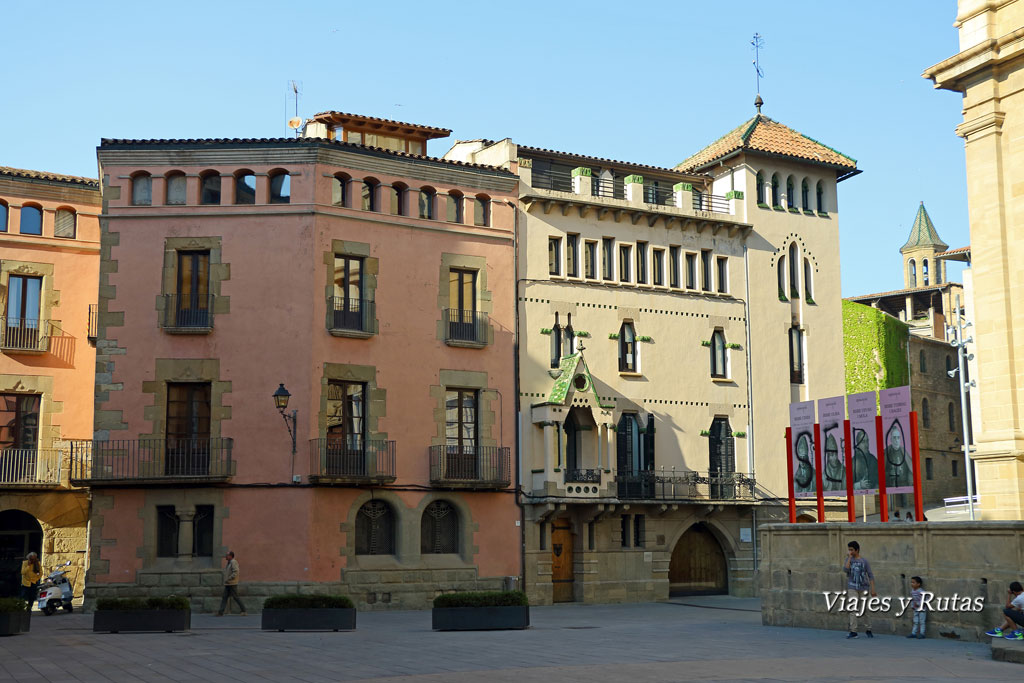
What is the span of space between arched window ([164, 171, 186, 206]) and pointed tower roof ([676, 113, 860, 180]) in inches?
749

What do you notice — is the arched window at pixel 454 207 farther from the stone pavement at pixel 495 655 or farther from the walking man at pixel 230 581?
the stone pavement at pixel 495 655

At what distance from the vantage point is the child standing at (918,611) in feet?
69.5

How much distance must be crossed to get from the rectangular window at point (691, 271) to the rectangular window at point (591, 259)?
12.8 ft

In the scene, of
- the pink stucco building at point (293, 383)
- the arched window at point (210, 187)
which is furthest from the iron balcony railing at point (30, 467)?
the arched window at point (210, 187)

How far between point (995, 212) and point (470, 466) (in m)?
16.7

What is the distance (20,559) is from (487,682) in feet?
77.7

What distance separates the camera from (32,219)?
34906mm

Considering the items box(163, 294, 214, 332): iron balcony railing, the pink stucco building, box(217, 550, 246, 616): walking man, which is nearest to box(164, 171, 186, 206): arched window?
the pink stucco building

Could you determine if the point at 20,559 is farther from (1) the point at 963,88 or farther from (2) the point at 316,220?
(1) the point at 963,88

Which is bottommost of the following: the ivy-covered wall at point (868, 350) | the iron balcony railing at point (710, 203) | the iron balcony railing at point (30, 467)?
the iron balcony railing at point (30, 467)

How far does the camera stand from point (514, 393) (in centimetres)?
3631

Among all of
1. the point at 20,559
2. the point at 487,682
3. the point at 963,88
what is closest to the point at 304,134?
the point at 20,559

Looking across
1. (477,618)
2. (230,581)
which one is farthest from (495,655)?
(230,581)

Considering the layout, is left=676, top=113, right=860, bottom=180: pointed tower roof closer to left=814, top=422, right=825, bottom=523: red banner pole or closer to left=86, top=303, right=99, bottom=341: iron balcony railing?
left=814, top=422, right=825, bottom=523: red banner pole
